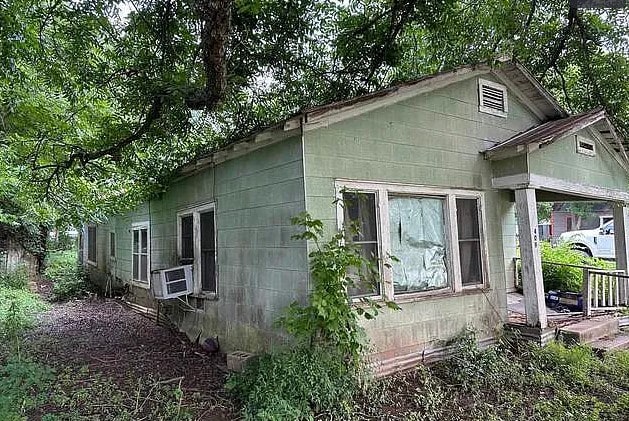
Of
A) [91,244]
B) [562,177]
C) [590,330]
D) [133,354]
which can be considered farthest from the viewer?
[91,244]

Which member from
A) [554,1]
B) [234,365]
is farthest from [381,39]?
[234,365]

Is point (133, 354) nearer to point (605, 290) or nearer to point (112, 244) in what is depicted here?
point (605, 290)

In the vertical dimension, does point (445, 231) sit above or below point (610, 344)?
above

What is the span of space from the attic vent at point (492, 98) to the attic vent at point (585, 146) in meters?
1.35

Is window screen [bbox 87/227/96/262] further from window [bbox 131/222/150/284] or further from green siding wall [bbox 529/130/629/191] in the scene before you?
green siding wall [bbox 529/130/629/191]

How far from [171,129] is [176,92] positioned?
65.3 inches

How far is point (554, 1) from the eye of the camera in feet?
26.0

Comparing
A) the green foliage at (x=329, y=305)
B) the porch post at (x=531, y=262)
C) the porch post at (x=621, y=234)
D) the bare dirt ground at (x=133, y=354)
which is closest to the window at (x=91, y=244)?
the bare dirt ground at (x=133, y=354)

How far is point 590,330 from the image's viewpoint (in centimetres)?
616

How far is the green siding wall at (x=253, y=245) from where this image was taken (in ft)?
15.9

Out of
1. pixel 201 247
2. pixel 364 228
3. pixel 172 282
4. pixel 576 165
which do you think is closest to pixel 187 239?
pixel 201 247

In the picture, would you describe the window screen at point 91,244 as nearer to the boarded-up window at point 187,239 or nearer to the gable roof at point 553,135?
the boarded-up window at point 187,239

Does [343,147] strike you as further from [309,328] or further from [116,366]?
[116,366]

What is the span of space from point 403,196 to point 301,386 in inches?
103
